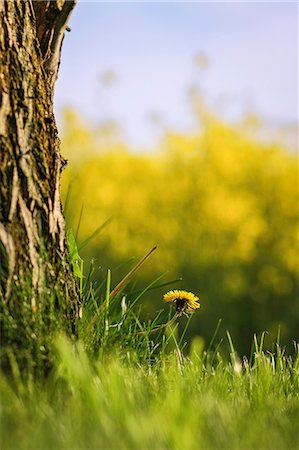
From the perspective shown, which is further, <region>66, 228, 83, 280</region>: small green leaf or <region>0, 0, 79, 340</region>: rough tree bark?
<region>66, 228, 83, 280</region>: small green leaf

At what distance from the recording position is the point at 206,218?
1077 centimetres

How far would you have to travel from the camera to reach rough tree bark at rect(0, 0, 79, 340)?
212 cm

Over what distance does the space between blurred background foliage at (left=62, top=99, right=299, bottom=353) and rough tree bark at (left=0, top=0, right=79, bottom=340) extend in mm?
7972

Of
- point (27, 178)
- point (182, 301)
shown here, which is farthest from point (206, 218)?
point (27, 178)

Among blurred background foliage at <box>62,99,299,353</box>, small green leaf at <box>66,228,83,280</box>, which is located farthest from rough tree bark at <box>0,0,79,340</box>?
blurred background foliage at <box>62,99,299,353</box>

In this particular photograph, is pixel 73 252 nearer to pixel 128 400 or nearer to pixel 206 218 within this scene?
pixel 128 400

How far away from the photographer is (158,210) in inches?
433

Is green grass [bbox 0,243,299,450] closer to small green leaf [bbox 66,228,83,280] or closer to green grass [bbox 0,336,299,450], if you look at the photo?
green grass [bbox 0,336,299,450]

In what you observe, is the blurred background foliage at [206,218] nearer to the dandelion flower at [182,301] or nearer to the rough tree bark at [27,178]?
the dandelion flower at [182,301]

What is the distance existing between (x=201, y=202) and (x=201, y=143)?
3.28ft

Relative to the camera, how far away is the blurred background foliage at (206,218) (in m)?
10.6

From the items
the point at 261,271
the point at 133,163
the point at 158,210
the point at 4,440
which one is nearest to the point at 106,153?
the point at 133,163

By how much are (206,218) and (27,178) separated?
341 inches

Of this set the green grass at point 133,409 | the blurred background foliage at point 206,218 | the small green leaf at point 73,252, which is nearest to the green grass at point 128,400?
the green grass at point 133,409
